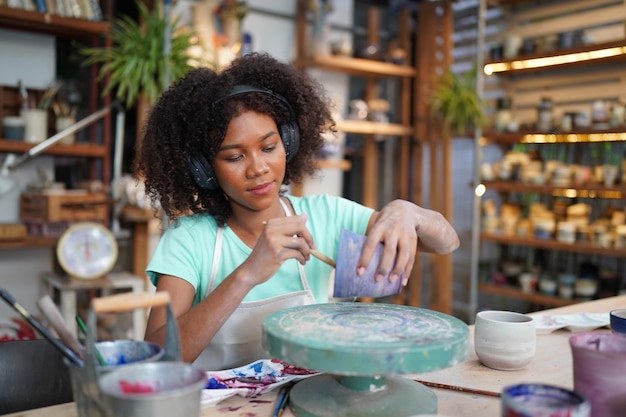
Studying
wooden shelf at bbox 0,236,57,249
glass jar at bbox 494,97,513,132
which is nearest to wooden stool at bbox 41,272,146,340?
wooden shelf at bbox 0,236,57,249

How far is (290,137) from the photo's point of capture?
1712 mm

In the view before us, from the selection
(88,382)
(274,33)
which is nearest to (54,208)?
(274,33)

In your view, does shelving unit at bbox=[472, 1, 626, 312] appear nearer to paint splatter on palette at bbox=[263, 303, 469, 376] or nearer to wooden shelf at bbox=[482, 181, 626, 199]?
wooden shelf at bbox=[482, 181, 626, 199]

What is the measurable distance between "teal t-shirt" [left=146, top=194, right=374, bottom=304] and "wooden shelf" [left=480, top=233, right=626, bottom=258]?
2.83 metres

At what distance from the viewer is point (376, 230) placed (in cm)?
136

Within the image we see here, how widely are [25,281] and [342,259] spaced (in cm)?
338

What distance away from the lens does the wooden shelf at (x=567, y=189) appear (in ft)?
13.3

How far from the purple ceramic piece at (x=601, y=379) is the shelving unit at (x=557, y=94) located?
3465 mm

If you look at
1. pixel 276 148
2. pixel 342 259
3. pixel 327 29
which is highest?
pixel 327 29

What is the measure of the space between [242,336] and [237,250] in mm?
256

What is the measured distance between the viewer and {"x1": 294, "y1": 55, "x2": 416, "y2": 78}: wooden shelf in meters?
4.73

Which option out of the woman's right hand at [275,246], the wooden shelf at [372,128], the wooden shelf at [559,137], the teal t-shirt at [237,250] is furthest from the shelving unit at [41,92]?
the wooden shelf at [559,137]

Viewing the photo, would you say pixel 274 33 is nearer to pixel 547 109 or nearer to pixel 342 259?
pixel 547 109

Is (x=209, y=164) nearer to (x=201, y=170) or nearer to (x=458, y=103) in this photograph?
(x=201, y=170)
